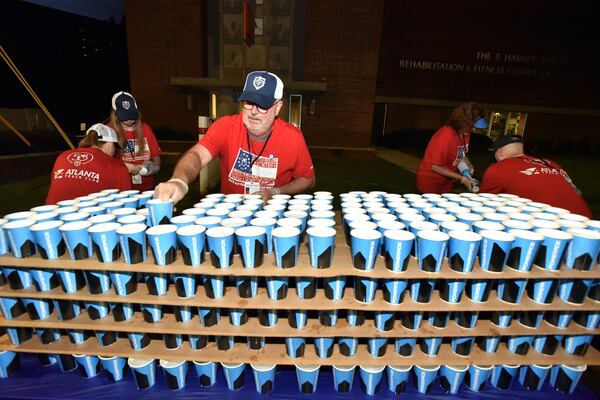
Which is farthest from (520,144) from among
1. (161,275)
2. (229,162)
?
(161,275)

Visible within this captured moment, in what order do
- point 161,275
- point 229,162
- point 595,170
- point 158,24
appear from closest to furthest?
point 161,275, point 229,162, point 595,170, point 158,24

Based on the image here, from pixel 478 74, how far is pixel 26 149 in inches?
802

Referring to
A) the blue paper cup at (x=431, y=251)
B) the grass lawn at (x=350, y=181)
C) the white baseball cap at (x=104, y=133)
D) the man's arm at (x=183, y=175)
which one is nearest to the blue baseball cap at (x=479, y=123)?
the blue paper cup at (x=431, y=251)

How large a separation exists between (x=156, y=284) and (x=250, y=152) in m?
1.51

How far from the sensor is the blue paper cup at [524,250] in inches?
57.7

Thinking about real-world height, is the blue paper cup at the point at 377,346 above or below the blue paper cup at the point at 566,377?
above

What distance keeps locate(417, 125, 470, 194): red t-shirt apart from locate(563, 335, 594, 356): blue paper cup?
2.37 meters

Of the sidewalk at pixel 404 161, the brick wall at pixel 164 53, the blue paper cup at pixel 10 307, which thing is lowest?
the sidewalk at pixel 404 161

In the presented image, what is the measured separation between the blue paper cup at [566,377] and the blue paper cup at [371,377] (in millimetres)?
931

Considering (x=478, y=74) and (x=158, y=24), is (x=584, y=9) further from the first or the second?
(x=158, y=24)

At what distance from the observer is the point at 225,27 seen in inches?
592

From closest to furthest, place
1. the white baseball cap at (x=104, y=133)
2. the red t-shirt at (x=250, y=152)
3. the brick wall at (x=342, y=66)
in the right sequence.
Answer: the red t-shirt at (x=250, y=152)
the white baseball cap at (x=104, y=133)
the brick wall at (x=342, y=66)

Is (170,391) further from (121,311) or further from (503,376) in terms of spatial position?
(503,376)

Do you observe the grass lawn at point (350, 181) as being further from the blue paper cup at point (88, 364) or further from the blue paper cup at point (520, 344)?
the blue paper cup at point (520, 344)
